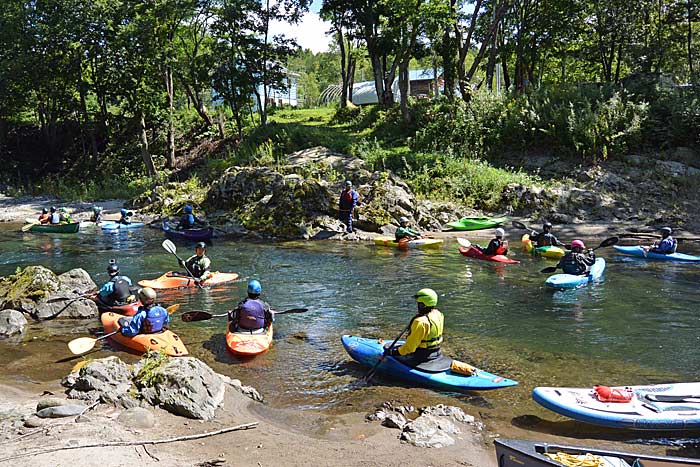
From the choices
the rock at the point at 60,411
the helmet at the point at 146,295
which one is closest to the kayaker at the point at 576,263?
the helmet at the point at 146,295

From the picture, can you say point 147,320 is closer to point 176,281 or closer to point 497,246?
point 176,281

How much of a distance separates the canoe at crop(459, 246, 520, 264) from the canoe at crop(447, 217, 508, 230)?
3829 mm

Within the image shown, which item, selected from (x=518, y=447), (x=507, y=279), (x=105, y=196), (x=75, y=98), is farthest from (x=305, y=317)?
(x=75, y=98)

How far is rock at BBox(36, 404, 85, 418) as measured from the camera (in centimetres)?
571

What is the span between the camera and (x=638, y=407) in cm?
633

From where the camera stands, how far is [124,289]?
424 inches

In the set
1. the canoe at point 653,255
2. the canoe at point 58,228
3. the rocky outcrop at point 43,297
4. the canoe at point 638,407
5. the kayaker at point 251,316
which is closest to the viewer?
the canoe at point 638,407

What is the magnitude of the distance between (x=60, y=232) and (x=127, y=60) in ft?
36.6

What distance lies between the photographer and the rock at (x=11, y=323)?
32.4 ft

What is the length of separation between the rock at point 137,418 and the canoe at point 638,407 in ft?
13.9

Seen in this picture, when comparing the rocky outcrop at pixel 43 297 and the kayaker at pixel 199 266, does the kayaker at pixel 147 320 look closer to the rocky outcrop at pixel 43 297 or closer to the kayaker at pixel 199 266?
the rocky outcrop at pixel 43 297

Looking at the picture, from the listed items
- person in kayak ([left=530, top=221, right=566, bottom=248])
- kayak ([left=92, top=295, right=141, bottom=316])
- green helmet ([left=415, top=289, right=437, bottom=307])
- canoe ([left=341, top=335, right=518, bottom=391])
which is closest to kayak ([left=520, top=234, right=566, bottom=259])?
person in kayak ([left=530, top=221, right=566, bottom=248])

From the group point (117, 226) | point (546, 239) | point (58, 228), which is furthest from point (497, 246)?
point (58, 228)

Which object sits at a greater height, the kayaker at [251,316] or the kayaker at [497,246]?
the kayaker at [251,316]
